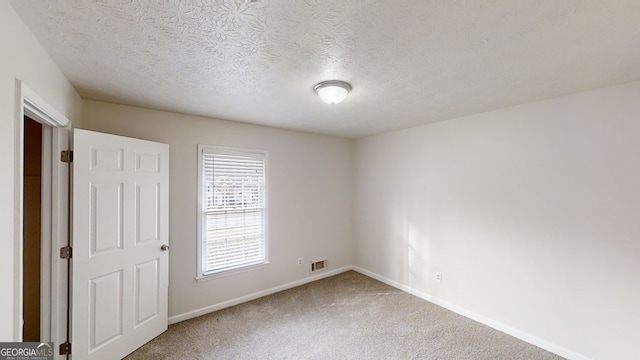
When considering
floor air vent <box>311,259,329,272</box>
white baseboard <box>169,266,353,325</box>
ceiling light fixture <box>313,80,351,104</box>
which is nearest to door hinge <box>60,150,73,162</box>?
white baseboard <box>169,266,353,325</box>

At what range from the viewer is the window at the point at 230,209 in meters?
3.16

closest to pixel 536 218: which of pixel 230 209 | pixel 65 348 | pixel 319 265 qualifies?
pixel 319 265

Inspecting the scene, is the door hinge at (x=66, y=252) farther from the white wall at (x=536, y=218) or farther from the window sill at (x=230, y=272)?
the white wall at (x=536, y=218)

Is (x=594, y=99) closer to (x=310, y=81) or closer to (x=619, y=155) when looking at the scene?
(x=619, y=155)

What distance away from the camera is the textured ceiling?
1236 millimetres

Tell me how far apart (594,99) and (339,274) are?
12.6ft

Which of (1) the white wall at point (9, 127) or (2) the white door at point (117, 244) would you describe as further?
(2) the white door at point (117, 244)

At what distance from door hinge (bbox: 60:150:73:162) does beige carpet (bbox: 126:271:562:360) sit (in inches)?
71.7

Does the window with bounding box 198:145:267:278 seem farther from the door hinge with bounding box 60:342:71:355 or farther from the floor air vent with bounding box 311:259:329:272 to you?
the door hinge with bounding box 60:342:71:355

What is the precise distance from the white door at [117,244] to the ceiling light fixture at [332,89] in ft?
5.94

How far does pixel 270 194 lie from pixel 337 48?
251cm

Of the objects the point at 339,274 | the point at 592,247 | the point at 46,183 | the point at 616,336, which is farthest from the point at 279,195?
the point at 616,336

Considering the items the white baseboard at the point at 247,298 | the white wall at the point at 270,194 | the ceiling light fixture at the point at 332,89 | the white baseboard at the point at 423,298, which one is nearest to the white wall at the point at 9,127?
the white wall at the point at 270,194

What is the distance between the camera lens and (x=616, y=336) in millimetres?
2113
